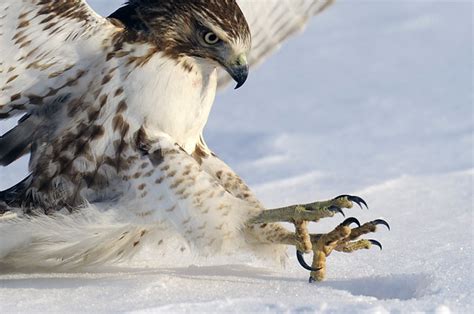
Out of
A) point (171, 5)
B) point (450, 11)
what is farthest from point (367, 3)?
point (171, 5)

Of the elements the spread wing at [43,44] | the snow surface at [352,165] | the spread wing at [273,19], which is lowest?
the snow surface at [352,165]

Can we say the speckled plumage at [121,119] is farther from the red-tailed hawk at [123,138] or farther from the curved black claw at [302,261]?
the curved black claw at [302,261]

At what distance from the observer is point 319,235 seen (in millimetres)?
5062

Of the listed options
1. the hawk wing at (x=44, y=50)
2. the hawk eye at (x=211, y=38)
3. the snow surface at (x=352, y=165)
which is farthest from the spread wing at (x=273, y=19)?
the hawk wing at (x=44, y=50)

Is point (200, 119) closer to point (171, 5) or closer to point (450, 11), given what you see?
point (171, 5)

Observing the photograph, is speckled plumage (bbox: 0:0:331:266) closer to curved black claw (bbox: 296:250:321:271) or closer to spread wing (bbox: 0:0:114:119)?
spread wing (bbox: 0:0:114:119)

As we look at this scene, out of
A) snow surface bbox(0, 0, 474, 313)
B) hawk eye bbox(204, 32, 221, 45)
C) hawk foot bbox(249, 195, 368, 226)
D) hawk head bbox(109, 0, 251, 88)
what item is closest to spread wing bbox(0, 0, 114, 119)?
hawk head bbox(109, 0, 251, 88)

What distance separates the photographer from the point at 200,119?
205 inches

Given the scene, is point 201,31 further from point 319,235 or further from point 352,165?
point 352,165

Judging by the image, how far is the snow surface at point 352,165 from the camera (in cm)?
442

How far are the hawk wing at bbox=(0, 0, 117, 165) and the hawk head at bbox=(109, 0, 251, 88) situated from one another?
17cm

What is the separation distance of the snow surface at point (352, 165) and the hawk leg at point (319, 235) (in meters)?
0.09

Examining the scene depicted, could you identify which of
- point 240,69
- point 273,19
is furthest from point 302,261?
point 273,19

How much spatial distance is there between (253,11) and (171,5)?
0.96 meters
